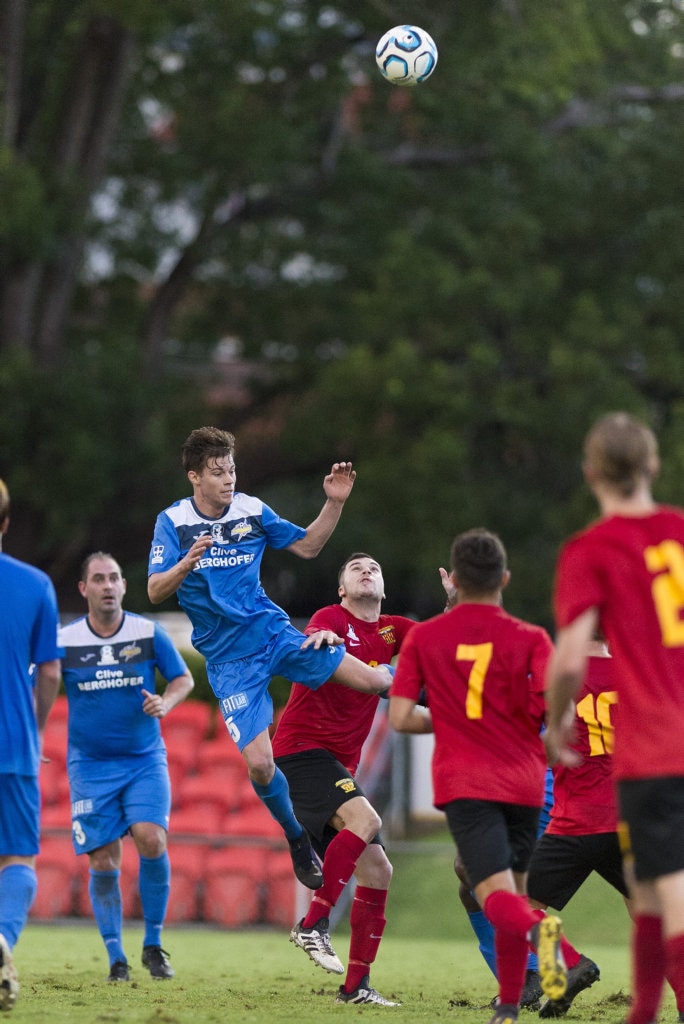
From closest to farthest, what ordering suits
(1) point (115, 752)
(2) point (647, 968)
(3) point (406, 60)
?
(2) point (647, 968) < (1) point (115, 752) < (3) point (406, 60)

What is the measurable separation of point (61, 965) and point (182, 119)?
55.7ft

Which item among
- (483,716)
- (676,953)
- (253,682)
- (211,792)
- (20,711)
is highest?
(253,682)

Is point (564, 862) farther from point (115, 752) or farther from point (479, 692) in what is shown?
point (115, 752)

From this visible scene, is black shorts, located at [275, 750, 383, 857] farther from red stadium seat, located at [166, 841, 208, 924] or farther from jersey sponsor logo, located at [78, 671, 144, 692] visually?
red stadium seat, located at [166, 841, 208, 924]

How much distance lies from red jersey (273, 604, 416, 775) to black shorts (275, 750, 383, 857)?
78 millimetres

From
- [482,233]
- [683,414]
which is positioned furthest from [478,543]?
[482,233]

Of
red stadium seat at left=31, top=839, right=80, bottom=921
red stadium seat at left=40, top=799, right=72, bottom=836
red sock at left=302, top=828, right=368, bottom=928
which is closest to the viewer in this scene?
red sock at left=302, top=828, right=368, bottom=928

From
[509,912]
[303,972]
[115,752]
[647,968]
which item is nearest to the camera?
[647,968]

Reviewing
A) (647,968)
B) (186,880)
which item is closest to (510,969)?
(647,968)

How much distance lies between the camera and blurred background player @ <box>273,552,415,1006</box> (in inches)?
307

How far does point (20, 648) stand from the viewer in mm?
6422

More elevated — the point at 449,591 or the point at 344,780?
the point at 449,591

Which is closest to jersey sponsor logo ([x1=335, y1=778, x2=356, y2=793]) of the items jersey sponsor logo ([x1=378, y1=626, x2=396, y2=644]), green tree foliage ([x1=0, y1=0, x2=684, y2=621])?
jersey sponsor logo ([x1=378, y1=626, x2=396, y2=644])

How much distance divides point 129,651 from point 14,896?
307cm
